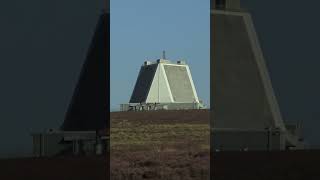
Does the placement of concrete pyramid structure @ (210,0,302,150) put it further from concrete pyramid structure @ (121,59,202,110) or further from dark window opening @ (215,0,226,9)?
concrete pyramid structure @ (121,59,202,110)

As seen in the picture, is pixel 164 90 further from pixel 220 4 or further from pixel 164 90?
pixel 220 4

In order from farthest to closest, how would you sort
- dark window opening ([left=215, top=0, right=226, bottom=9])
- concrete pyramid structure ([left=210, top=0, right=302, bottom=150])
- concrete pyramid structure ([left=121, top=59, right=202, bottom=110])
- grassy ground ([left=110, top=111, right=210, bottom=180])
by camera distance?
concrete pyramid structure ([left=121, top=59, right=202, bottom=110]), dark window opening ([left=215, top=0, right=226, bottom=9]), concrete pyramid structure ([left=210, top=0, right=302, bottom=150]), grassy ground ([left=110, top=111, right=210, bottom=180])

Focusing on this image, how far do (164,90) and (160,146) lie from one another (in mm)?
8609

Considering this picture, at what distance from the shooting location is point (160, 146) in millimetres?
15281

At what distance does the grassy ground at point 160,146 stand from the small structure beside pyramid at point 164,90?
73cm

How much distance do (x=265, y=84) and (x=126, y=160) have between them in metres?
7.33

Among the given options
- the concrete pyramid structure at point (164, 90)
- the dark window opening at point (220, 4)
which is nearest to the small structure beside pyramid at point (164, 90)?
the concrete pyramid structure at point (164, 90)

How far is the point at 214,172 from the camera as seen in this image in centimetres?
935

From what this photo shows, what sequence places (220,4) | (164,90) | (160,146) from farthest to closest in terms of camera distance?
(164,90)
(220,4)
(160,146)

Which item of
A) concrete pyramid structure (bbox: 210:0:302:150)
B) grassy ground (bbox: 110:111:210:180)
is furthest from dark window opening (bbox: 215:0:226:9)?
grassy ground (bbox: 110:111:210:180)

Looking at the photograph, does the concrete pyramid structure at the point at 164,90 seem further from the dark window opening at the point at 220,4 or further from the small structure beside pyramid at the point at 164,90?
the dark window opening at the point at 220,4

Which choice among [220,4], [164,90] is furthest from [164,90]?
[220,4]

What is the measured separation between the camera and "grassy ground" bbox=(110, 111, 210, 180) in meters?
8.92

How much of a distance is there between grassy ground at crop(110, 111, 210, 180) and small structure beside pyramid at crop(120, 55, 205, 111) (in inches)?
28.8
